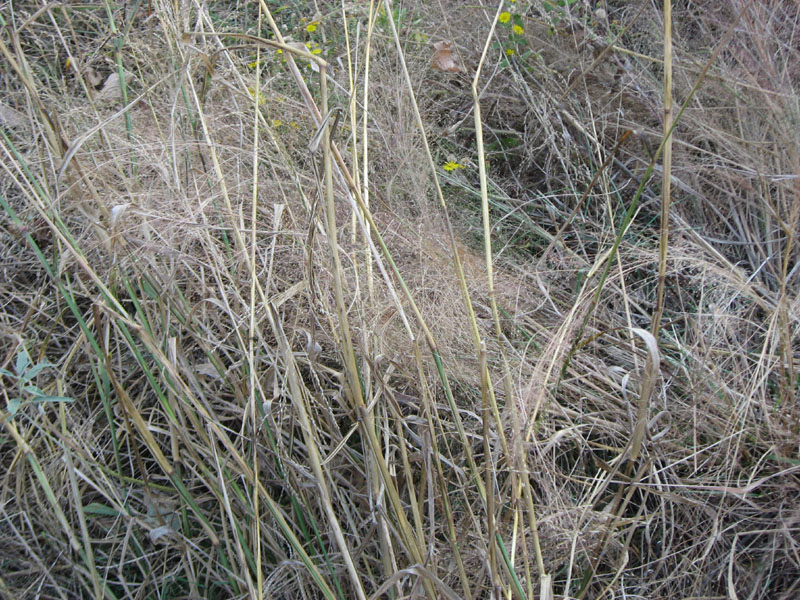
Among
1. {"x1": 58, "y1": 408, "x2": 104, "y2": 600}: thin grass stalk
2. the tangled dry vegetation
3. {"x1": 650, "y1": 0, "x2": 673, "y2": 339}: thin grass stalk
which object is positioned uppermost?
{"x1": 650, "y1": 0, "x2": 673, "y2": 339}: thin grass stalk

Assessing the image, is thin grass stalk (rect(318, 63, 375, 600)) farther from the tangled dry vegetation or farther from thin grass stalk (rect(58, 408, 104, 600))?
thin grass stalk (rect(58, 408, 104, 600))

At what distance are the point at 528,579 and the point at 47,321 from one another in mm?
1084

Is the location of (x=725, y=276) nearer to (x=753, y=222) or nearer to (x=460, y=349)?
(x=753, y=222)

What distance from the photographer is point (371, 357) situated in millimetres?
1126

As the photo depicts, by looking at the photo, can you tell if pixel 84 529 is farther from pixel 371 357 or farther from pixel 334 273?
pixel 334 273

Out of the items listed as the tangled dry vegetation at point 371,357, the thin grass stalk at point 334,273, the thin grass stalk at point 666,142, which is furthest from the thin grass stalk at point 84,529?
the thin grass stalk at point 666,142

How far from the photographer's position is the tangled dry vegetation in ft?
3.38

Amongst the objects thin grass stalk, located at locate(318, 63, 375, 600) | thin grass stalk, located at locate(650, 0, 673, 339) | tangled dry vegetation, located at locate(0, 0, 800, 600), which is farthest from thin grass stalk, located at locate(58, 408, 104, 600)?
thin grass stalk, located at locate(650, 0, 673, 339)

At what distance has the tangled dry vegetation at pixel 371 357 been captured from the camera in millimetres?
1030

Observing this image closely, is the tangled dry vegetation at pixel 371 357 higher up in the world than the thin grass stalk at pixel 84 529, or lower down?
higher up

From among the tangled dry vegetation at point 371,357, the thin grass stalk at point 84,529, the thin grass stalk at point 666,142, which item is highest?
the thin grass stalk at point 666,142

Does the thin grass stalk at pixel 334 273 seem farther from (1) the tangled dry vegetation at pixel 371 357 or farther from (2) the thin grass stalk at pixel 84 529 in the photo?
(2) the thin grass stalk at pixel 84 529

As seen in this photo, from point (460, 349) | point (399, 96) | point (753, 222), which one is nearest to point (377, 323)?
point (460, 349)

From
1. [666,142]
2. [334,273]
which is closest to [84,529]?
[334,273]
